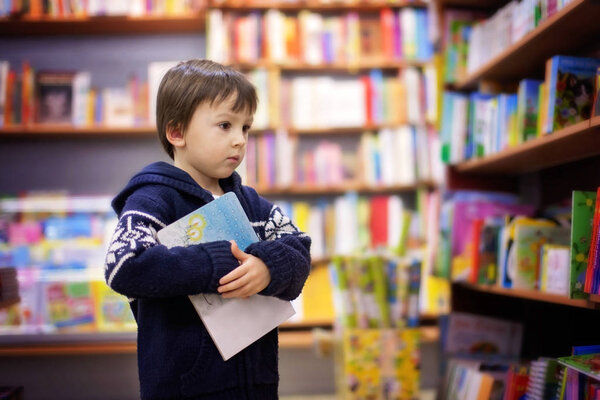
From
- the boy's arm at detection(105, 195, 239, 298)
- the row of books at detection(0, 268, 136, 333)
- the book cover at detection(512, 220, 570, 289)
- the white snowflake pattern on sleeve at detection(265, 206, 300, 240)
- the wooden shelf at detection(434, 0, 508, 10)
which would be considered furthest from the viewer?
the row of books at detection(0, 268, 136, 333)

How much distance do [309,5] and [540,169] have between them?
66.2 inches

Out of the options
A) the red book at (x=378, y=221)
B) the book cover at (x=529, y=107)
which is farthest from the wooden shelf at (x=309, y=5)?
the book cover at (x=529, y=107)

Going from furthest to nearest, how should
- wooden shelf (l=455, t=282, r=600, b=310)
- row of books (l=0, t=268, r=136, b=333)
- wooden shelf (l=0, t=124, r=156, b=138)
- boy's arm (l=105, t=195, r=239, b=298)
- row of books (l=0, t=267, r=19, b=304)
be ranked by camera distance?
wooden shelf (l=0, t=124, r=156, b=138)
row of books (l=0, t=268, r=136, b=333)
row of books (l=0, t=267, r=19, b=304)
wooden shelf (l=455, t=282, r=600, b=310)
boy's arm (l=105, t=195, r=239, b=298)

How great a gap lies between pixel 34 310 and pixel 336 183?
1.73m

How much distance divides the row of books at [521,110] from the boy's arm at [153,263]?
→ 1.01 m

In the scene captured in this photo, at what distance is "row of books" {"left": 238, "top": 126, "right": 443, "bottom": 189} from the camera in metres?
3.12

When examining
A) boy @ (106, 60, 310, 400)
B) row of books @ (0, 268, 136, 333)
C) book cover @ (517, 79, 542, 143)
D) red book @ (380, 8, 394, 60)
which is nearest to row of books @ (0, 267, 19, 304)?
boy @ (106, 60, 310, 400)

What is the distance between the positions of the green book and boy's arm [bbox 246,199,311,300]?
686mm

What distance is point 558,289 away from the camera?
5.08ft

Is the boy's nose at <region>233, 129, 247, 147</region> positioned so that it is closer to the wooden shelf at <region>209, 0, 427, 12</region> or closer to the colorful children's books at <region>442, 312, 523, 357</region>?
the colorful children's books at <region>442, 312, 523, 357</region>

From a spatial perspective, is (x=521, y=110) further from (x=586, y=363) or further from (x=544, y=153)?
(x=586, y=363)

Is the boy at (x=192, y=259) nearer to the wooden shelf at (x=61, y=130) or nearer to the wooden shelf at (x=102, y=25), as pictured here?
the wooden shelf at (x=61, y=130)

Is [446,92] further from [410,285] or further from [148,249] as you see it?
[148,249]

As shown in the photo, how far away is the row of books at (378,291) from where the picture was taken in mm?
2143
